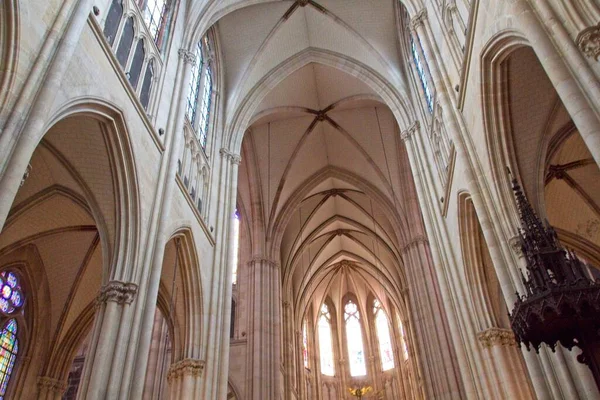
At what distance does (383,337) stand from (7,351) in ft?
77.8

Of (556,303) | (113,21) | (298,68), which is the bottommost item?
(556,303)

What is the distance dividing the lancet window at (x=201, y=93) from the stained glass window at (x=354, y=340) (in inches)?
871

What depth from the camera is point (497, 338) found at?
1073 cm

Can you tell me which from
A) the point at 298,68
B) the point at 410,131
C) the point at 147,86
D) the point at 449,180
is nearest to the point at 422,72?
the point at 410,131

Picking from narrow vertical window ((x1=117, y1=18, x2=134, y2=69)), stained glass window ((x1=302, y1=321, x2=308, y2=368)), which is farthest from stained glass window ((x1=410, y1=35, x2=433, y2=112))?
stained glass window ((x1=302, y1=321, x2=308, y2=368))

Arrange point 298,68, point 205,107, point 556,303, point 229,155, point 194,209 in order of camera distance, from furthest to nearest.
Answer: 1. point 298,68
2. point 229,155
3. point 205,107
4. point 194,209
5. point 556,303

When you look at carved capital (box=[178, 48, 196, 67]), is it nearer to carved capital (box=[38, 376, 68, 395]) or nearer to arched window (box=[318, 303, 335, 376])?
carved capital (box=[38, 376, 68, 395])

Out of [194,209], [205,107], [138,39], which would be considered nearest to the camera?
[138,39]

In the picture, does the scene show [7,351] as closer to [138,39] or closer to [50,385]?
[50,385]

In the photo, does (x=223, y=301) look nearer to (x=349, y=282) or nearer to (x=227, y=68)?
(x=227, y=68)

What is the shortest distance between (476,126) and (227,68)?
10.2 meters

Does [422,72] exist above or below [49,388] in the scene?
above

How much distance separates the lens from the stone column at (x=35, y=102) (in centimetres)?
536

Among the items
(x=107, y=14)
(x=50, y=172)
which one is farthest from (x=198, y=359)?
(x=107, y=14)
